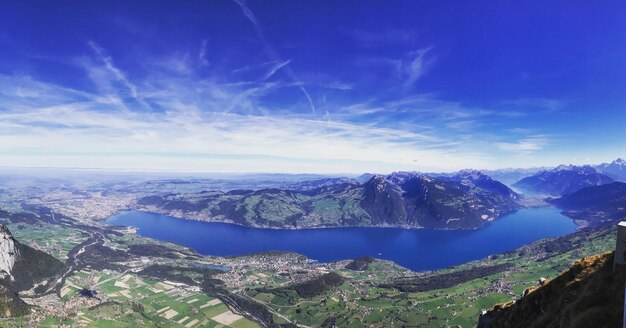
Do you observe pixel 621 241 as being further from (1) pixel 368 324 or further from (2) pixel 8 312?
(2) pixel 8 312

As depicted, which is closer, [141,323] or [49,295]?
[141,323]

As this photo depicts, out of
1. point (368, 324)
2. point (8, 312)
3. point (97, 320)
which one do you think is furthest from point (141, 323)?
point (368, 324)

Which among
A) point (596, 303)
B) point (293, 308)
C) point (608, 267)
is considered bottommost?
point (293, 308)

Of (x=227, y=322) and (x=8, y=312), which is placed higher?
(x=8, y=312)

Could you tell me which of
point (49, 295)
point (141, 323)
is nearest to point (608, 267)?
point (141, 323)

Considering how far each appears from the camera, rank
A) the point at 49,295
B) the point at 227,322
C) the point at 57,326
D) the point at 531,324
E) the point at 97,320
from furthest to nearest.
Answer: the point at 49,295
the point at 227,322
the point at 97,320
the point at 57,326
the point at 531,324

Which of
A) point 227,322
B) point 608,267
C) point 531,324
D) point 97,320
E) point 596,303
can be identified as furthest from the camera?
point 227,322
